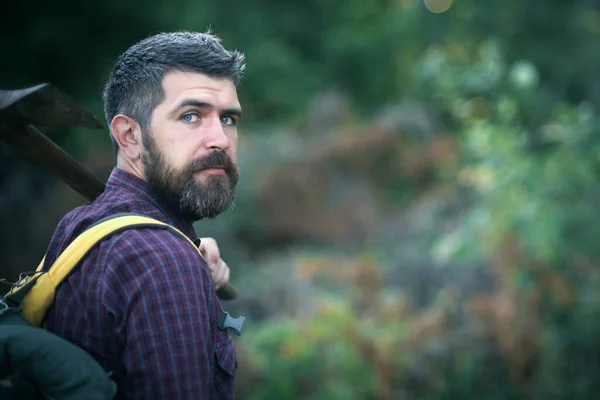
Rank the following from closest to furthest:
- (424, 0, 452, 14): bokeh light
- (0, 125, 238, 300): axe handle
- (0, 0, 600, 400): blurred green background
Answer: (0, 125, 238, 300): axe handle
(0, 0, 600, 400): blurred green background
(424, 0, 452, 14): bokeh light

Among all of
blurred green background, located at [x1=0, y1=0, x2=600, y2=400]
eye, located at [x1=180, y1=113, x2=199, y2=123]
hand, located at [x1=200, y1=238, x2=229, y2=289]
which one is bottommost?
hand, located at [x1=200, y1=238, x2=229, y2=289]

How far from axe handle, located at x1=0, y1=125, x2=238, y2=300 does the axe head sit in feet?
0.26

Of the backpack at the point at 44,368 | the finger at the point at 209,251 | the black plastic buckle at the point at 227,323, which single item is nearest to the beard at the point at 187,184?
the black plastic buckle at the point at 227,323

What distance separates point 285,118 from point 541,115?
735 centimetres

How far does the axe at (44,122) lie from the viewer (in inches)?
63.4

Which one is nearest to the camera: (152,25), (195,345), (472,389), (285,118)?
(195,345)

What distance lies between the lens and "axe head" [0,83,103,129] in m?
1.60

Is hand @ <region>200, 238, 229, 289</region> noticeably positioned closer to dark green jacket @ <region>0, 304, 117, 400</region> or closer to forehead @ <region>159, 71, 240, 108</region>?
forehead @ <region>159, 71, 240, 108</region>

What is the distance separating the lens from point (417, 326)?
5656mm

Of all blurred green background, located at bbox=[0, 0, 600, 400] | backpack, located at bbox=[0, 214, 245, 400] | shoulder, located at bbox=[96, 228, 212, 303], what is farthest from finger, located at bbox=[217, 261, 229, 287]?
blurred green background, located at bbox=[0, 0, 600, 400]

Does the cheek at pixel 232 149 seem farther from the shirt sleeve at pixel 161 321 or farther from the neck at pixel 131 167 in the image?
the shirt sleeve at pixel 161 321

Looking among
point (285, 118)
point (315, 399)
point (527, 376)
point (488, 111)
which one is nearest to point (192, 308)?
point (315, 399)

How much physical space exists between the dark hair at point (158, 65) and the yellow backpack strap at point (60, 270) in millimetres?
363

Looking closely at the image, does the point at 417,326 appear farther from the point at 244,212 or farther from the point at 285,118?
the point at 285,118
